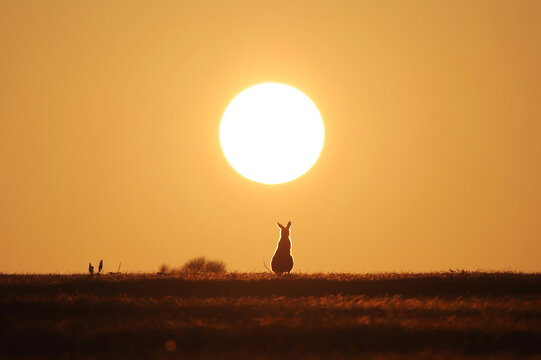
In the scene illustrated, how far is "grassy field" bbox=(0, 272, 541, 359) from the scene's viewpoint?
18.1m

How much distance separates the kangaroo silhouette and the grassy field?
1.30 meters

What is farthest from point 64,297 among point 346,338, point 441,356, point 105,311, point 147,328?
point 441,356

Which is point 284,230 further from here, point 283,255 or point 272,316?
point 272,316

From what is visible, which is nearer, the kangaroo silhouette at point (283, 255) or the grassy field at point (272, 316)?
the grassy field at point (272, 316)

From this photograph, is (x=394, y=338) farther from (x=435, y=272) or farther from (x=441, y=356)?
(x=435, y=272)

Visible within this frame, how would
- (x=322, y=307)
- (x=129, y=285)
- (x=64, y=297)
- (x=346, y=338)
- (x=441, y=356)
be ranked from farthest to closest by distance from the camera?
(x=129, y=285), (x=64, y=297), (x=322, y=307), (x=346, y=338), (x=441, y=356)

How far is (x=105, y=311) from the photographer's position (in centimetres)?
2236

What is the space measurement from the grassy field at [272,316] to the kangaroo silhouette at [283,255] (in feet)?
4.27

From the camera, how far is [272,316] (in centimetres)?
2081

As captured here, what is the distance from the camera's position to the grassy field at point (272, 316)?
18.1m

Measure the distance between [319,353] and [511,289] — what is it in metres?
10.8

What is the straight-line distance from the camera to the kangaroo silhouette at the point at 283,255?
1151 inches

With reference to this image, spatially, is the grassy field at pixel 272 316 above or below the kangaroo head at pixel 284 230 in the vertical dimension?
below

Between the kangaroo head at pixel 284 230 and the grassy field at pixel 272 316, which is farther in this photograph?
the kangaroo head at pixel 284 230
